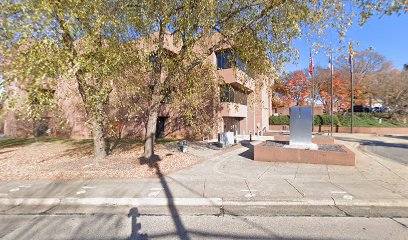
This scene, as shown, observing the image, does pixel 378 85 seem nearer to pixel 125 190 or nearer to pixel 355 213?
pixel 355 213

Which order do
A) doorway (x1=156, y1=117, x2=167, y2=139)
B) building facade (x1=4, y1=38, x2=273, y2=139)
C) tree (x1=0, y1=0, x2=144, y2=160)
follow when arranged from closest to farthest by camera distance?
tree (x1=0, y1=0, x2=144, y2=160) < building facade (x1=4, y1=38, x2=273, y2=139) < doorway (x1=156, y1=117, x2=167, y2=139)

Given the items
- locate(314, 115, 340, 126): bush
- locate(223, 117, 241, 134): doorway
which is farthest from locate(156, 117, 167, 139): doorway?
locate(314, 115, 340, 126): bush

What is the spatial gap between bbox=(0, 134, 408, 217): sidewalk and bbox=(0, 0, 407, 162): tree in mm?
2772

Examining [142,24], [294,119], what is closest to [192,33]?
[142,24]

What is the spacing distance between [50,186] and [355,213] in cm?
802

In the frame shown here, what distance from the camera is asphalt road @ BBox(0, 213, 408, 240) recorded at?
3.60 m

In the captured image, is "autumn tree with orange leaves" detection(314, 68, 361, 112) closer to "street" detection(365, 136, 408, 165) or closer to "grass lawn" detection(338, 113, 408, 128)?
"grass lawn" detection(338, 113, 408, 128)

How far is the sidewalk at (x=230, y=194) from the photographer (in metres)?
4.66

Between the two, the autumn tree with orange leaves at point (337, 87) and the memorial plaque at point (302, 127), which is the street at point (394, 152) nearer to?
the memorial plaque at point (302, 127)

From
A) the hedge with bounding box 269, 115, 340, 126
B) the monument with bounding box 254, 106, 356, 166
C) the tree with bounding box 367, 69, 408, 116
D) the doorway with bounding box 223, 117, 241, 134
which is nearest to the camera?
the monument with bounding box 254, 106, 356, 166

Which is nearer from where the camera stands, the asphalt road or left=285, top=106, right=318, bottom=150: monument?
the asphalt road

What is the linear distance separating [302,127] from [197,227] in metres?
8.26

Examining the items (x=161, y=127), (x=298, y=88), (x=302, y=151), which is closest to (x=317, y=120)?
(x=298, y=88)

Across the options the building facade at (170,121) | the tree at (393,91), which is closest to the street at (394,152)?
the building facade at (170,121)
